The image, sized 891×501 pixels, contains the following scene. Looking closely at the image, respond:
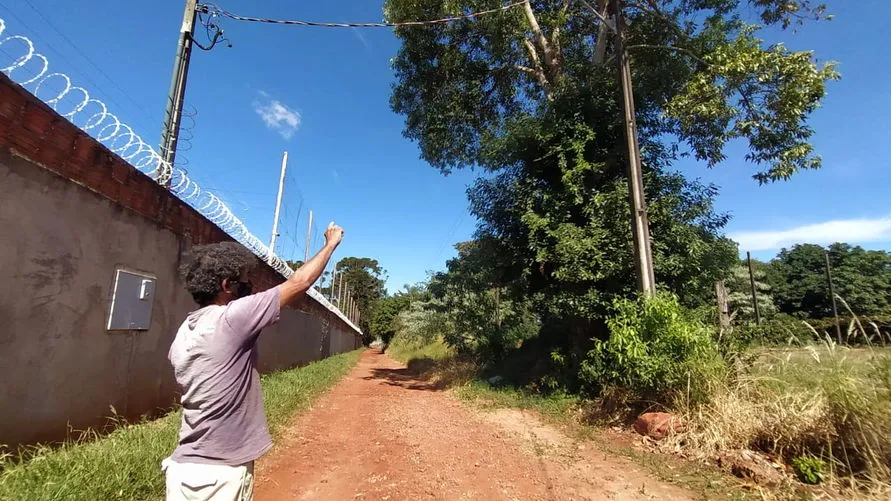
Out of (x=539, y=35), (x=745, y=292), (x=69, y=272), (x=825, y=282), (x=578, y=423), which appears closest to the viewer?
(x=69, y=272)

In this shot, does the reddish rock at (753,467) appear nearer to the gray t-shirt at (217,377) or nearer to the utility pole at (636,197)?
the utility pole at (636,197)

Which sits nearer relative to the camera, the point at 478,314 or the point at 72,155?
the point at 72,155

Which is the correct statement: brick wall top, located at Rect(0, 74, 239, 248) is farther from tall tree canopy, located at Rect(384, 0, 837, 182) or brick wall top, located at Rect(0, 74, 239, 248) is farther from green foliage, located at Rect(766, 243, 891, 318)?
green foliage, located at Rect(766, 243, 891, 318)

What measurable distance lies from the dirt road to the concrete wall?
162 centimetres

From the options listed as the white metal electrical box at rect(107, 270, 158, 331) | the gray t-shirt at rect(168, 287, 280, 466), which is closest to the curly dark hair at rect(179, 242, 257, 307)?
the gray t-shirt at rect(168, 287, 280, 466)

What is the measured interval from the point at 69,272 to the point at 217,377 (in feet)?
9.75

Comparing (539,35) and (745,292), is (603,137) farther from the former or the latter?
(745,292)

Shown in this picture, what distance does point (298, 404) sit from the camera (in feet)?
23.8

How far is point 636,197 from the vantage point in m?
6.62

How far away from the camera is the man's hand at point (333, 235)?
6.78 feet

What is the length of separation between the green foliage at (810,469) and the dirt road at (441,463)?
2.82ft

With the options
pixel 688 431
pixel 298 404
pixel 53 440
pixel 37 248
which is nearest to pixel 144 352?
pixel 53 440

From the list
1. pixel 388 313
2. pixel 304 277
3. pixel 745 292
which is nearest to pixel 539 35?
pixel 304 277

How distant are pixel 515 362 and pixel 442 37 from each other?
816cm
